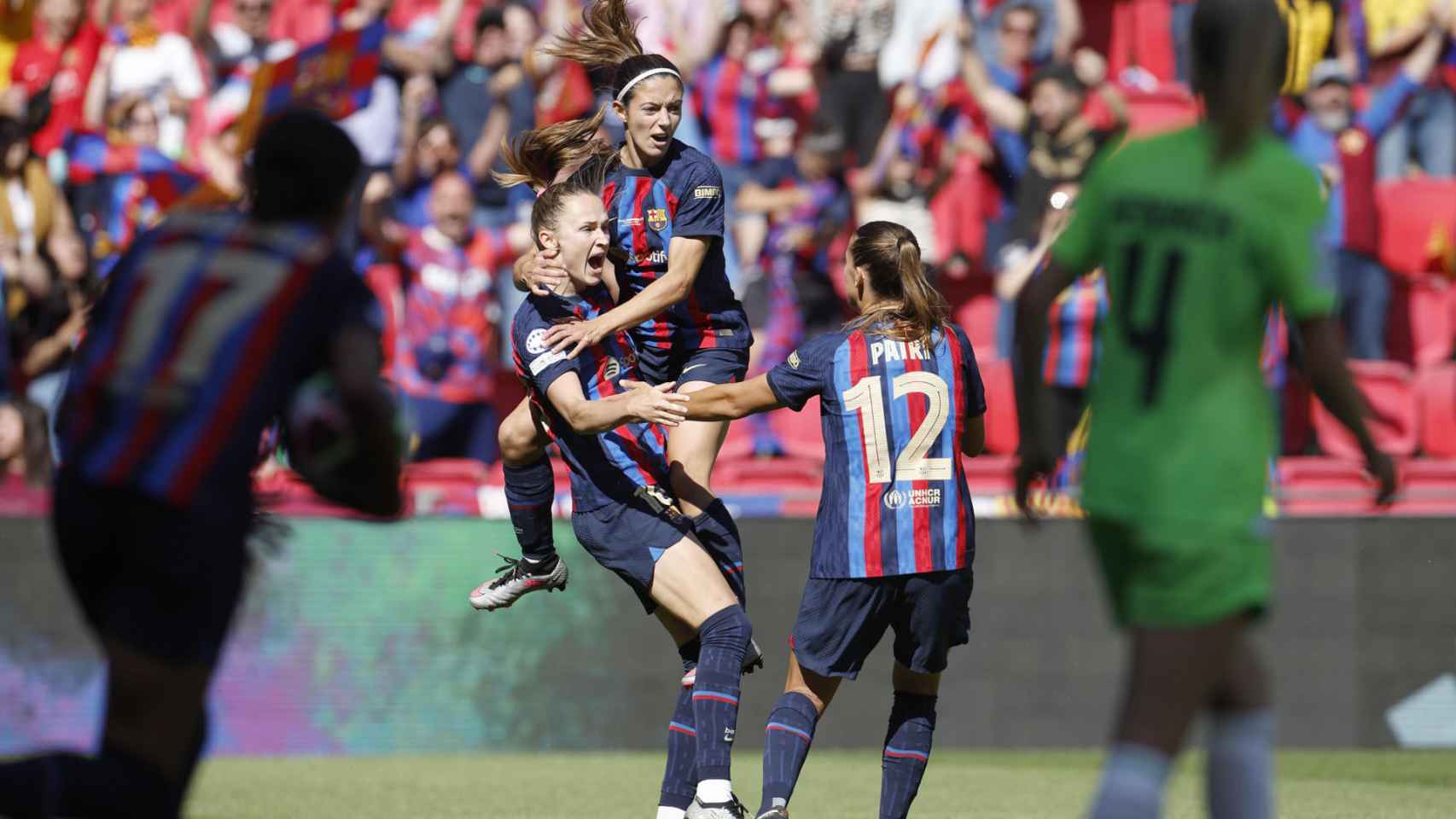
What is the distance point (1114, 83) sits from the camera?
12.5 meters

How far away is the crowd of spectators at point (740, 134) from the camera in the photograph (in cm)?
1136

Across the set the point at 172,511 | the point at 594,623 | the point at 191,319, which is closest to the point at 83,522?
the point at 172,511

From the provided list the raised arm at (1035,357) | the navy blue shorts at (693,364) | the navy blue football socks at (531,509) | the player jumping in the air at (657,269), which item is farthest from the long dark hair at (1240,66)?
the navy blue football socks at (531,509)

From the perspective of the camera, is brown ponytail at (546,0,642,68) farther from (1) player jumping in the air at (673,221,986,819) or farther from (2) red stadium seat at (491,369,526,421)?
(2) red stadium seat at (491,369,526,421)

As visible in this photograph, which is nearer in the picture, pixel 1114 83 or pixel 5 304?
pixel 5 304

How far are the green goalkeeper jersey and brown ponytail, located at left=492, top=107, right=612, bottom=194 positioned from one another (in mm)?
3583

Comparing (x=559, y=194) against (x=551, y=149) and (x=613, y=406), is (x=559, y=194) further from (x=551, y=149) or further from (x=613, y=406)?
(x=613, y=406)

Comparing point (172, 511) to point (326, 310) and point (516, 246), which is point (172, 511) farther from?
point (516, 246)

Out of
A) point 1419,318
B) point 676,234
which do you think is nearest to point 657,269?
point 676,234

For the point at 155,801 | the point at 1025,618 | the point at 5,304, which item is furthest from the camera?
the point at 5,304

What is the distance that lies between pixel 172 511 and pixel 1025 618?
7203 millimetres

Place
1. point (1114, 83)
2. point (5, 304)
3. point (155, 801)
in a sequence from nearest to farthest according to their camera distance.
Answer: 1. point (155, 801)
2. point (5, 304)
3. point (1114, 83)

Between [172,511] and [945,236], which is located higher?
[172,511]

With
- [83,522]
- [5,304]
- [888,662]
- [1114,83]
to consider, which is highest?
[83,522]
